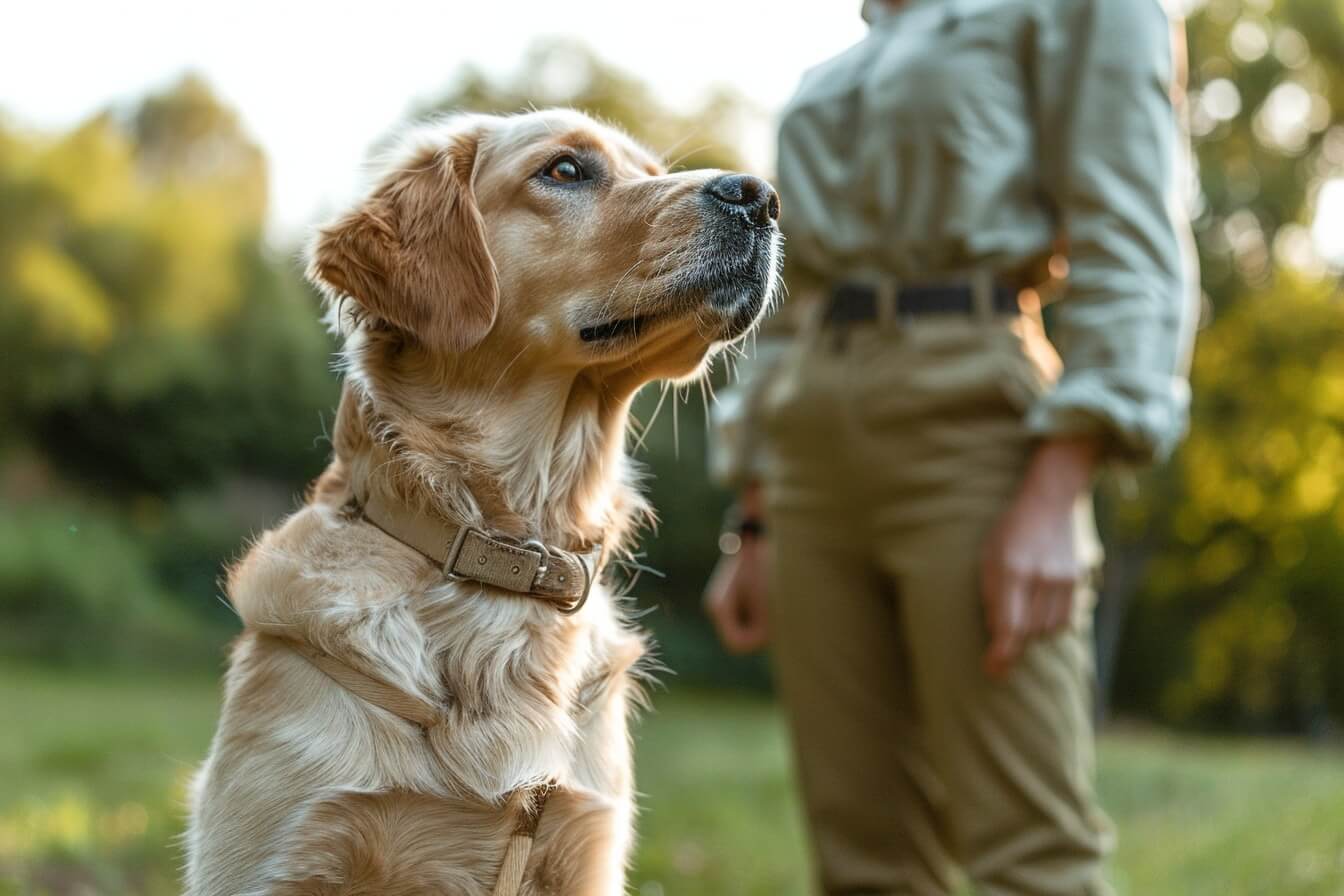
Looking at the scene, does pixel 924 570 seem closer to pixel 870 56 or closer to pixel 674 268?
pixel 674 268

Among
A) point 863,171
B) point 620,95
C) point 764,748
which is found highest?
point 863,171

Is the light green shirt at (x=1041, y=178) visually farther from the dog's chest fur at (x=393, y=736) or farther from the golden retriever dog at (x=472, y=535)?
the dog's chest fur at (x=393, y=736)

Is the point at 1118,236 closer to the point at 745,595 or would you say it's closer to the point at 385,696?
the point at 745,595

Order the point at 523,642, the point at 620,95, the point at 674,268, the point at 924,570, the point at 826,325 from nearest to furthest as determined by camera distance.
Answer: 1. the point at 523,642
2. the point at 674,268
3. the point at 924,570
4. the point at 826,325
5. the point at 620,95

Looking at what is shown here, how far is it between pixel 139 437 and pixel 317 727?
17.0m

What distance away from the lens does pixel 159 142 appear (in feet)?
87.7

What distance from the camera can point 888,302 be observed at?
283 centimetres

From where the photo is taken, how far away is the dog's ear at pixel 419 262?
7.61ft

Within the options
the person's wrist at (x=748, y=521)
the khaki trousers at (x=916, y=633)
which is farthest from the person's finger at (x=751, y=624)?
the khaki trousers at (x=916, y=633)

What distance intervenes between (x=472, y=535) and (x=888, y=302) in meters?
1.12

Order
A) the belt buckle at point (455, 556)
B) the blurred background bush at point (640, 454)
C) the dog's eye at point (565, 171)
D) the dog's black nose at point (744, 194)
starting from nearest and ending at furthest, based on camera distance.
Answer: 1. the belt buckle at point (455, 556)
2. the dog's black nose at point (744, 194)
3. the dog's eye at point (565, 171)
4. the blurred background bush at point (640, 454)

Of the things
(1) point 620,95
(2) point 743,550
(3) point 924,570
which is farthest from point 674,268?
(1) point 620,95

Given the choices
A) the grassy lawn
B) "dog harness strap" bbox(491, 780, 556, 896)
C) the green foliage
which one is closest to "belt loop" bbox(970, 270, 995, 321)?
"dog harness strap" bbox(491, 780, 556, 896)

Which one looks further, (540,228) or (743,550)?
(743,550)
